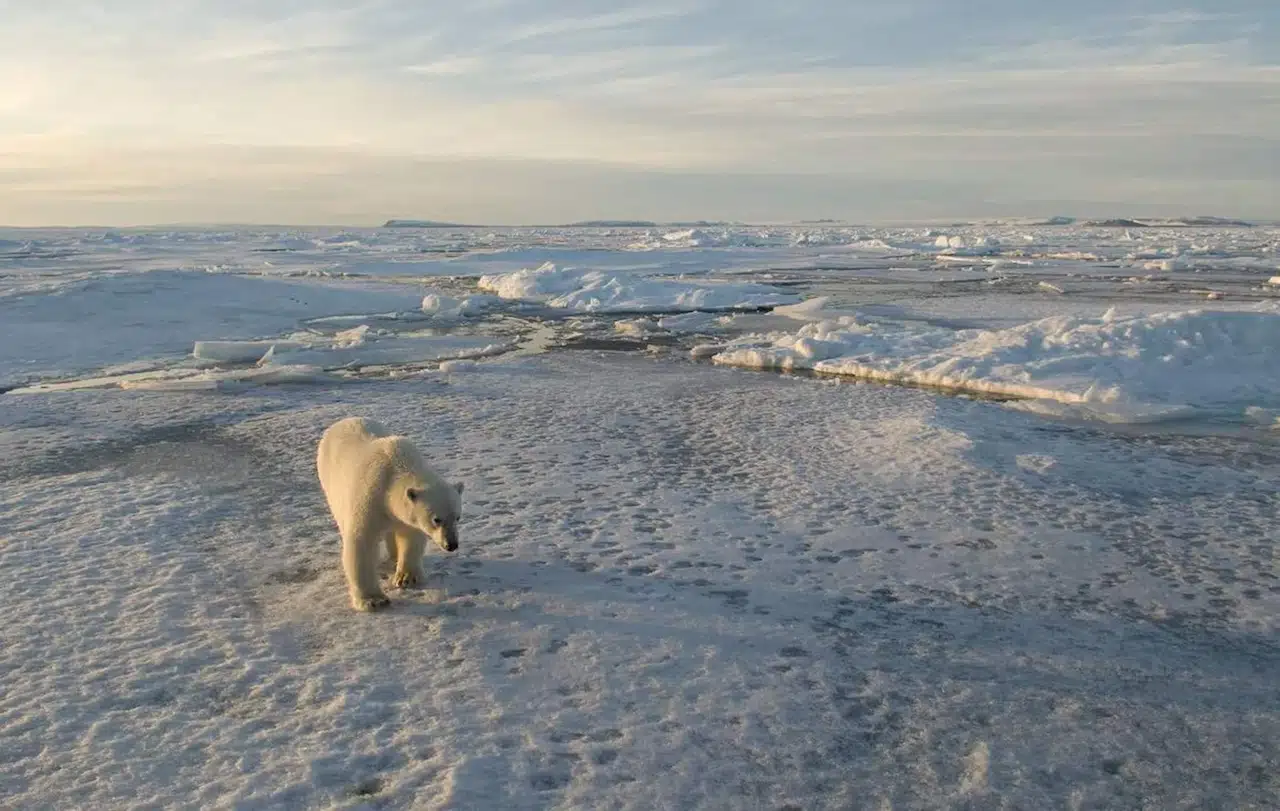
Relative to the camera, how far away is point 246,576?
180 inches

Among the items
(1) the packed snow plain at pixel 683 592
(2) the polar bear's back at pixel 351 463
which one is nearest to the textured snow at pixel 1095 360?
(1) the packed snow plain at pixel 683 592

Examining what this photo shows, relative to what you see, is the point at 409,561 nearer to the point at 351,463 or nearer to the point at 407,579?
the point at 407,579

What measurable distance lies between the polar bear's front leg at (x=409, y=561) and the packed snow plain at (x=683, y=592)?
0.09 meters

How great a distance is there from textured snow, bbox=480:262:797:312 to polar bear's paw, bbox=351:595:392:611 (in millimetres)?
15782

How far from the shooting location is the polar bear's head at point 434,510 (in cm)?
386

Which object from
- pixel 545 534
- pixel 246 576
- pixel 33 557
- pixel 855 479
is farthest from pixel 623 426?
pixel 33 557

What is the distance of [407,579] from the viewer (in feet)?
14.4

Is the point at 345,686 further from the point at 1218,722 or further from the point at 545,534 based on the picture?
the point at 1218,722

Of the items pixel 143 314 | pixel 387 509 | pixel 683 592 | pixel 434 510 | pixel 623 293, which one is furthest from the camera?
pixel 623 293

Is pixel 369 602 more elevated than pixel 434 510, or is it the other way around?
pixel 434 510

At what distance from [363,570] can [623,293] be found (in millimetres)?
17727

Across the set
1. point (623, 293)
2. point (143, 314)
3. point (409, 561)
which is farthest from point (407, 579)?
point (623, 293)

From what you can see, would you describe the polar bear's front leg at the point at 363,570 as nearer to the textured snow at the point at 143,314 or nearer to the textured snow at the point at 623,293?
the textured snow at the point at 143,314

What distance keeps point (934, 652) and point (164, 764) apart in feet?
9.24
